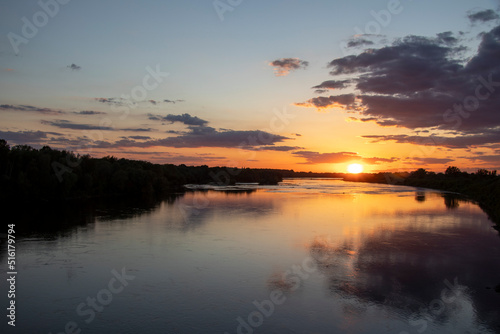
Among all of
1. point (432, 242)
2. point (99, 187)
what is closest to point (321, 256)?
point (432, 242)

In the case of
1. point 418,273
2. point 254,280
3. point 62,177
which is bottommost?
point 254,280

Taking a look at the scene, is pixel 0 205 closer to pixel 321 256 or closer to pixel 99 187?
pixel 99 187

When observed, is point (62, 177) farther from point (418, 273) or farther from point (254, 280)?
point (418, 273)

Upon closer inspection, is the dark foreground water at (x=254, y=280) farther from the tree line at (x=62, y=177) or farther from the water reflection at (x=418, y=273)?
the tree line at (x=62, y=177)

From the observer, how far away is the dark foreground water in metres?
10.9

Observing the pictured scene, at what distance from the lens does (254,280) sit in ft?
47.8

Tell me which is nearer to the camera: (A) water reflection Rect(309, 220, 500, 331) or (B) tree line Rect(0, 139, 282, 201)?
(A) water reflection Rect(309, 220, 500, 331)

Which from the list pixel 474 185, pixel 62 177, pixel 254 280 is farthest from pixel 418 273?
pixel 474 185

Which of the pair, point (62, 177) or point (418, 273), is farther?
point (62, 177)

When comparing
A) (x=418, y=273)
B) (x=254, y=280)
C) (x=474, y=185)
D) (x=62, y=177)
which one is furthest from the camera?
(x=474, y=185)

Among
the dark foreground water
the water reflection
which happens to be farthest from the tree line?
the water reflection

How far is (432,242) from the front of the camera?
2269cm

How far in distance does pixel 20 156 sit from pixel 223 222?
2948 cm

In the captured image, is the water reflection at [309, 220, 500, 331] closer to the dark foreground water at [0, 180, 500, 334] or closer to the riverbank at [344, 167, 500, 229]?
the dark foreground water at [0, 180, 500, 334]
